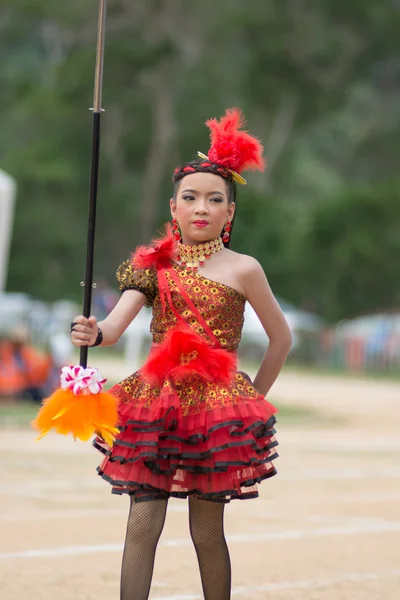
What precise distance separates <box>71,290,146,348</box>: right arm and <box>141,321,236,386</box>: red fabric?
17 centimetres

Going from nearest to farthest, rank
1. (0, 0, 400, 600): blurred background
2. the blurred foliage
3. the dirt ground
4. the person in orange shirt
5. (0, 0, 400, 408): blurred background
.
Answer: the dirt ground → the person in orange shirt → (0, 0, 400, 600): blurred background → (0, 0, 400, 408): blurred background → the blurred foliage

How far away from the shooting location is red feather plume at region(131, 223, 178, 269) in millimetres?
5160

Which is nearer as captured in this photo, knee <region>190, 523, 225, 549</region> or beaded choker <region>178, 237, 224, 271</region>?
knee <region>190, 523, 225, 549</region>

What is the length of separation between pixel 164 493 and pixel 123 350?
36.8 m

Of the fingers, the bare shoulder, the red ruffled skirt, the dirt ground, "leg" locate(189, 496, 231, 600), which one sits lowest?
the dirt ground

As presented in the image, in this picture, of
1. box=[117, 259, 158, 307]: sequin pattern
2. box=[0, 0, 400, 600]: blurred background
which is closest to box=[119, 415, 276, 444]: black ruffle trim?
box=[117, 259, 158, 307]: sequin pattern

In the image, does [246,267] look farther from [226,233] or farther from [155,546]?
[155,546]

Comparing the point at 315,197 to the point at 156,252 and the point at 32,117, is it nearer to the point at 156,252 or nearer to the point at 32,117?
the point at 32,117

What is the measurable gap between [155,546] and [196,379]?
621mm

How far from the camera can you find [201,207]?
16.9 feet

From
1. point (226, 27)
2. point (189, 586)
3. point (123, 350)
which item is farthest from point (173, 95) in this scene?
point (189, 586)

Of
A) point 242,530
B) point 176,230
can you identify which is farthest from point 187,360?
point 242,530

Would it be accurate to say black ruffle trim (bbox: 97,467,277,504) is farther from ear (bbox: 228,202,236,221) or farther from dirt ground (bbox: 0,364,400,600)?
dirt ground (bbox: 0,364,400,600)

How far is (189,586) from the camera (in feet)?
21.7
